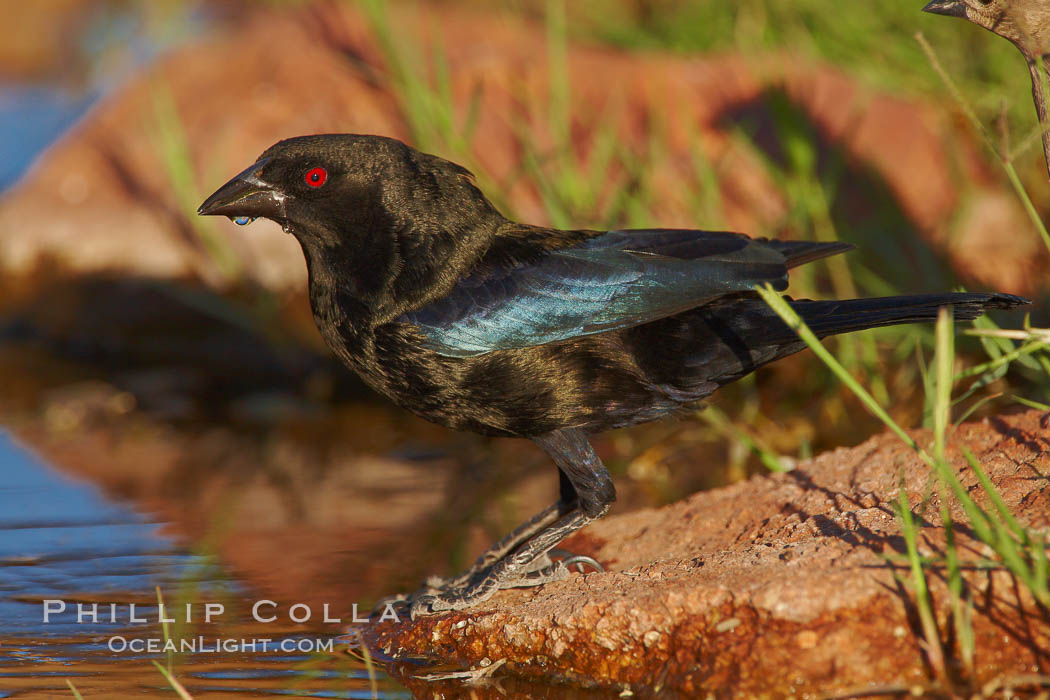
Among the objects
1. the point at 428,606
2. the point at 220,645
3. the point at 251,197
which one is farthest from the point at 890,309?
the point at 220,645

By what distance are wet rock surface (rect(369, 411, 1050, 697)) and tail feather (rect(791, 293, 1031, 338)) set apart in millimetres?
418

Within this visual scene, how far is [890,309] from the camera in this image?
11.1 ft

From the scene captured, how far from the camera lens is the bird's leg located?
3.54 m

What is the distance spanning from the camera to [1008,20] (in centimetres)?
321

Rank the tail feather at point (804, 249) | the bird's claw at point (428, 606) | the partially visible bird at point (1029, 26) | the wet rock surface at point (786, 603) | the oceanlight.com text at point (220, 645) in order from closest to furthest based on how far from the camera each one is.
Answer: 1. the wet rock surface at point (786, 603)
2. the partially visible bird at point (1029, 26)
3. the oceanlight.com text at point (220, 645)
4. the bird's claw at point (428, 606)
5. the tail feather at point (804, 249)

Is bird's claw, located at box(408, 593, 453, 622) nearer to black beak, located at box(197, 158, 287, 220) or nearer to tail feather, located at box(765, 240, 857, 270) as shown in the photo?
black beak, located at box(197, 158, 287, 220)

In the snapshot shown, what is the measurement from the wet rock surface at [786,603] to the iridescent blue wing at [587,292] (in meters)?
0.66

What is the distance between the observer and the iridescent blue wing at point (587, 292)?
3.46 metres

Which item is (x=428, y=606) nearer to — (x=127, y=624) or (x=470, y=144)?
(x=127, y=624)

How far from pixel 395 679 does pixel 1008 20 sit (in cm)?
230

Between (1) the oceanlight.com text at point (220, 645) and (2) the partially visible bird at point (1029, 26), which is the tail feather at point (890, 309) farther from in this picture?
(1) the oceanlight.com text at point (220, 645)

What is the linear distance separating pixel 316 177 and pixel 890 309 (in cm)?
166

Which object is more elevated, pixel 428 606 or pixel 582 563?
pixel 582 563

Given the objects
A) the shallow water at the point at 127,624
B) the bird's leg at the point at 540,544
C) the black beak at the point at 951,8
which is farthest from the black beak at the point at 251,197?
the black beak at the point at 951,8
